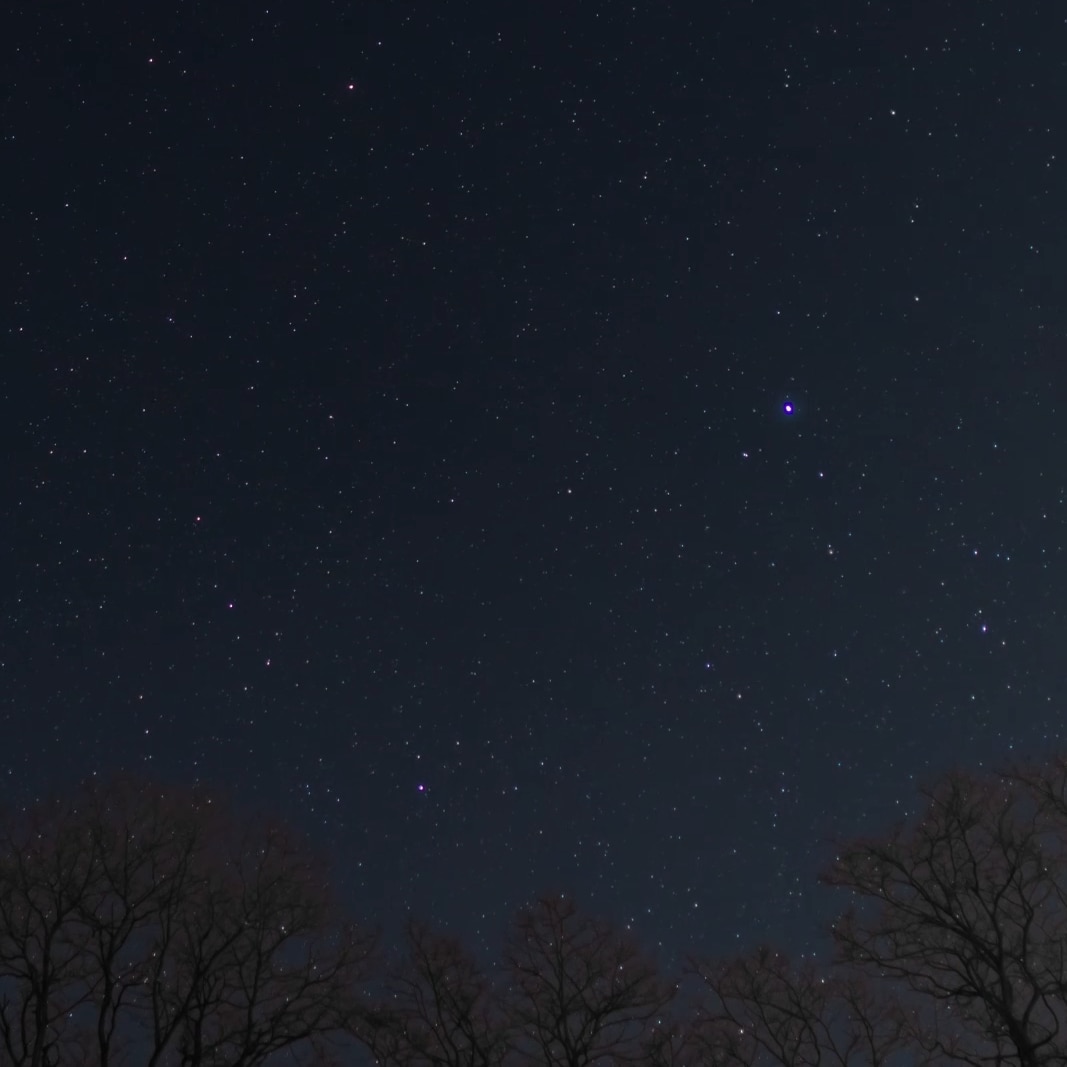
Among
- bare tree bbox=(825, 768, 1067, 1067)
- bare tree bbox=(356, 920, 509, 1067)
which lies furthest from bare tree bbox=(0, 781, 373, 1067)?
bare tree bbox=(825, 768, 1067, 1067)

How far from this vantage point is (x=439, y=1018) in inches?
1061

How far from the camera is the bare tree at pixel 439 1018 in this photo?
2634cm

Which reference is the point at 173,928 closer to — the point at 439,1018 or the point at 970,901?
the point at 439,1018

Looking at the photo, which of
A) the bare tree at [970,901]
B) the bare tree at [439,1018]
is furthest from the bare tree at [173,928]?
the bare tree at [970,901]

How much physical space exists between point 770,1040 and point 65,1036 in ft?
61.7

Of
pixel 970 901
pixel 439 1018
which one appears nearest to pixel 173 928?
pixel 439 1018

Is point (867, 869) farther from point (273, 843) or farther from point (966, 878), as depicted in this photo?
point (273, 843)

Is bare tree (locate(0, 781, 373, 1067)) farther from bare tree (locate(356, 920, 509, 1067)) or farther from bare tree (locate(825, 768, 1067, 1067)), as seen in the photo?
bare tree (locate(825, 768, 1067, 1067))

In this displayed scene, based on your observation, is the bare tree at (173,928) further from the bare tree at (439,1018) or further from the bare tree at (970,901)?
the bare tree at (970,901)

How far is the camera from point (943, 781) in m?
25.1

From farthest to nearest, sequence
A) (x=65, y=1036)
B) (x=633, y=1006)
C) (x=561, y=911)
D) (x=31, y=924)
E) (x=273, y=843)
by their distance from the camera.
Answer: (x=561, y=911) → (x=633, y=1006) → (x=273, y=843) → (x=65, y=1036) → (x=31, y=924)

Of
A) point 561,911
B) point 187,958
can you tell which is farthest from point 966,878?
point 187,958

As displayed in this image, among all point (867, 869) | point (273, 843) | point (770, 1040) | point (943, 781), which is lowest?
point (770, 1040)

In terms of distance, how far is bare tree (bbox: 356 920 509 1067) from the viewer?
26344 millimetres
